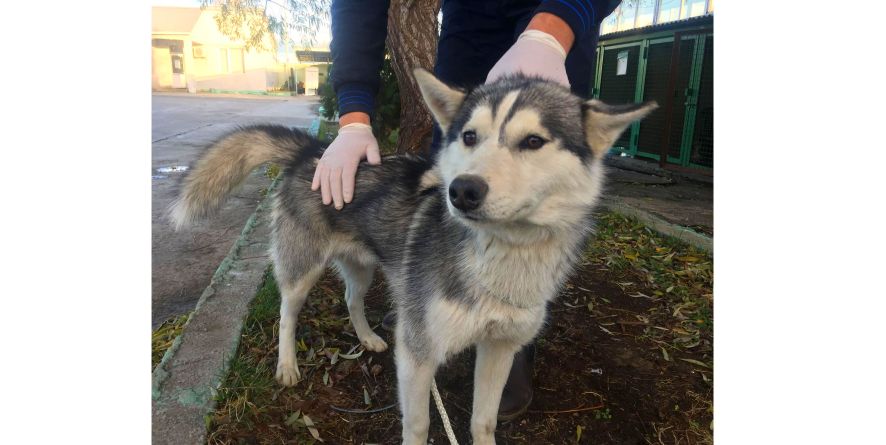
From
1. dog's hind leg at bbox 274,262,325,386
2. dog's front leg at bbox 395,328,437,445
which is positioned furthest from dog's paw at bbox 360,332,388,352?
dog's front leg at bbox 395,328,437,445

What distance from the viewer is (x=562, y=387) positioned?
2.41 metres

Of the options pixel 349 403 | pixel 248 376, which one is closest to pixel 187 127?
pixel 248 376

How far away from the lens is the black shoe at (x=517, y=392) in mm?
2250

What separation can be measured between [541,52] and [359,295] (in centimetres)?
163

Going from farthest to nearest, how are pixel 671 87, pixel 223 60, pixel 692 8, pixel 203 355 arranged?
pixel 671 87 → pixel 692 8 → pixel 223 60 → pixel 203 355

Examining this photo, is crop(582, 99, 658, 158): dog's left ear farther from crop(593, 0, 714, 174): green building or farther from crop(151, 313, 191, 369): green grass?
crop(593, 0, 714, 174): green building

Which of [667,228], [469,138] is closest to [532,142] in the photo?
[469,138]

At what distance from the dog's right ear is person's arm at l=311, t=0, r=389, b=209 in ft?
1.78

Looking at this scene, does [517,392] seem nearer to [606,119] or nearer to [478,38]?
[606,119]

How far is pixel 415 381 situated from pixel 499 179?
90 centimetres

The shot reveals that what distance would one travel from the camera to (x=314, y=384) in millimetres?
2432

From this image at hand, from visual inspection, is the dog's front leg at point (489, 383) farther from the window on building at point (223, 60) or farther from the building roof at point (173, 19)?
the window on building at point (223, 60)

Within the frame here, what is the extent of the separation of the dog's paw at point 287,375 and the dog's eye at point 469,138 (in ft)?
4.99
